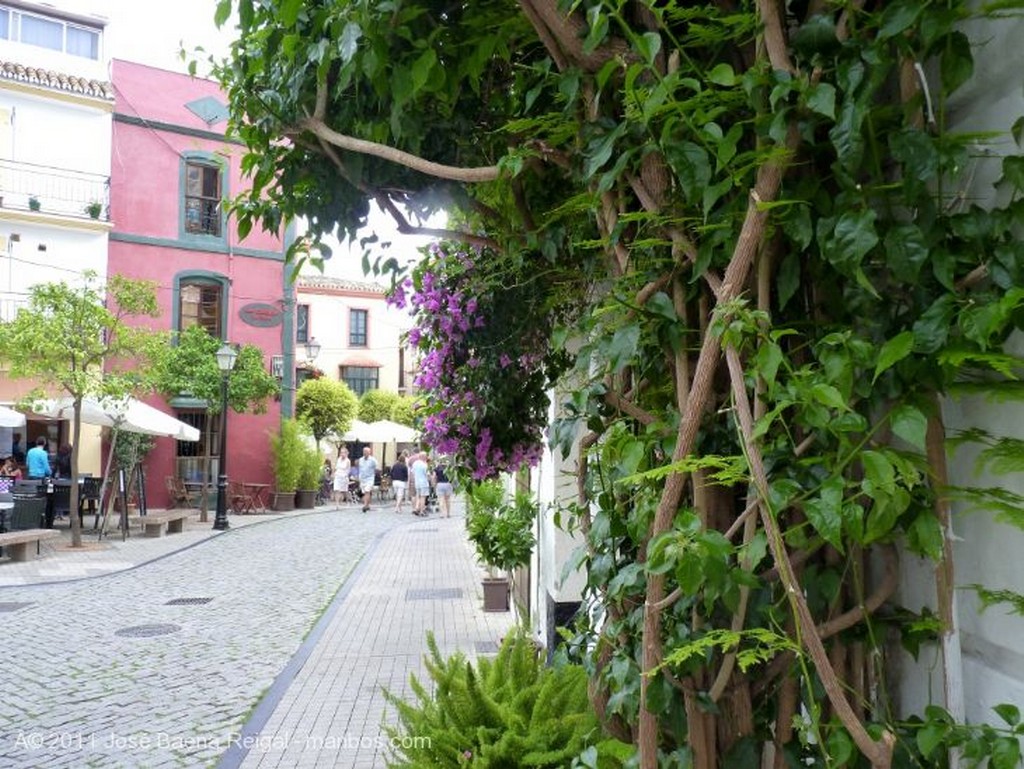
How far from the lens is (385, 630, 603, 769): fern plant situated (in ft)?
8.86

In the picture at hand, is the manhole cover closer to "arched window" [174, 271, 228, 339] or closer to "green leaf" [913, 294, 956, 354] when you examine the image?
"green leaf" [913, 294, 956, 354]

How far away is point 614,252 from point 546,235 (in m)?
0.82

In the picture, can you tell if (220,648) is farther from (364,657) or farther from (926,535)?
(926,535)

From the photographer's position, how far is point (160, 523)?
17031mm

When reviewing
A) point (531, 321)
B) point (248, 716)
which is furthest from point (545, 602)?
point (531, 321)

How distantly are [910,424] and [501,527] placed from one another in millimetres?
6431

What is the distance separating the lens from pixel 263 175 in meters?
2.98

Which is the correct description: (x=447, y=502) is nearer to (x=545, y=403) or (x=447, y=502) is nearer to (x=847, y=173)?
(x=545, y=403)

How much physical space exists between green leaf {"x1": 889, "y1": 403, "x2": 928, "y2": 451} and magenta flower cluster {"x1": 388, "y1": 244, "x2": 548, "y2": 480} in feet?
8.26

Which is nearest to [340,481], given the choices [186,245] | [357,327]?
[186,245]

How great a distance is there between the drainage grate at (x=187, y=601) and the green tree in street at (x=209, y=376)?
11684 mm

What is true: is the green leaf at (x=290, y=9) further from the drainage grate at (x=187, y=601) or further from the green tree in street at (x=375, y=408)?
the green tree in street at (x=375, y=408)

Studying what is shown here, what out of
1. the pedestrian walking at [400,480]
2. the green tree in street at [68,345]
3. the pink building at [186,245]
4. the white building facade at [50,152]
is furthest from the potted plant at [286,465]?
the green tree in street at [68,345]

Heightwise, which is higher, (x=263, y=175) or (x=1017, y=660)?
(x=263, y=175)
